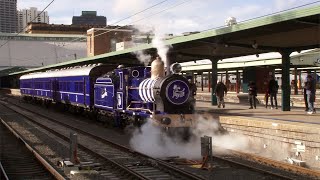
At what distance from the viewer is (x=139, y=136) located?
1384 cm

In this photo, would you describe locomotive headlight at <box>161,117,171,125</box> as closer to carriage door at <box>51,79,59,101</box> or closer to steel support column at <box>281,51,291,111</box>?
steel support column at <box>281,51,291,111</box>

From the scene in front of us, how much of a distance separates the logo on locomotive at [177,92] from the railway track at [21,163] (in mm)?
4181

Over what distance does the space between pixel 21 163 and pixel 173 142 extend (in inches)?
169

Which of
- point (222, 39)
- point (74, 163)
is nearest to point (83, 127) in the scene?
point (222, 39)

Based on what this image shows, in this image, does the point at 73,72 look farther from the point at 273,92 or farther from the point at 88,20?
the point at 88,20

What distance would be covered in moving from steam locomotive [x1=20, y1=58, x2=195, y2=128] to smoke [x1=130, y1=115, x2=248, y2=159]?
1.24 feet

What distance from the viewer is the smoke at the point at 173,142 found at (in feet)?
41.3

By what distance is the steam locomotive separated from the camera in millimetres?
12914

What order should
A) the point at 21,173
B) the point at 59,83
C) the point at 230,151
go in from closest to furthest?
1. the point at 21,173
2. the point at 230,151
3. the point at 59,83

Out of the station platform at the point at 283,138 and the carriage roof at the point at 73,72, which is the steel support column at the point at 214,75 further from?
the station platform at the point at 283,138

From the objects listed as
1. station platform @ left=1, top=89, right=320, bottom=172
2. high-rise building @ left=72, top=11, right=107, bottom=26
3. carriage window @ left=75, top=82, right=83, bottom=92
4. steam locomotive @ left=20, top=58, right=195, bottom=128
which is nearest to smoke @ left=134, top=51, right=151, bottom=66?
steam locomotive @ left=20, top=58, right=195, bottom=128

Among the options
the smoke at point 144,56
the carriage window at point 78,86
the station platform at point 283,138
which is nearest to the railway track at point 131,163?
the station platform at point 283,138

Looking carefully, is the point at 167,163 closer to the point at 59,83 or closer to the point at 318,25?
the point at 318,25

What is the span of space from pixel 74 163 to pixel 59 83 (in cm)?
1841
